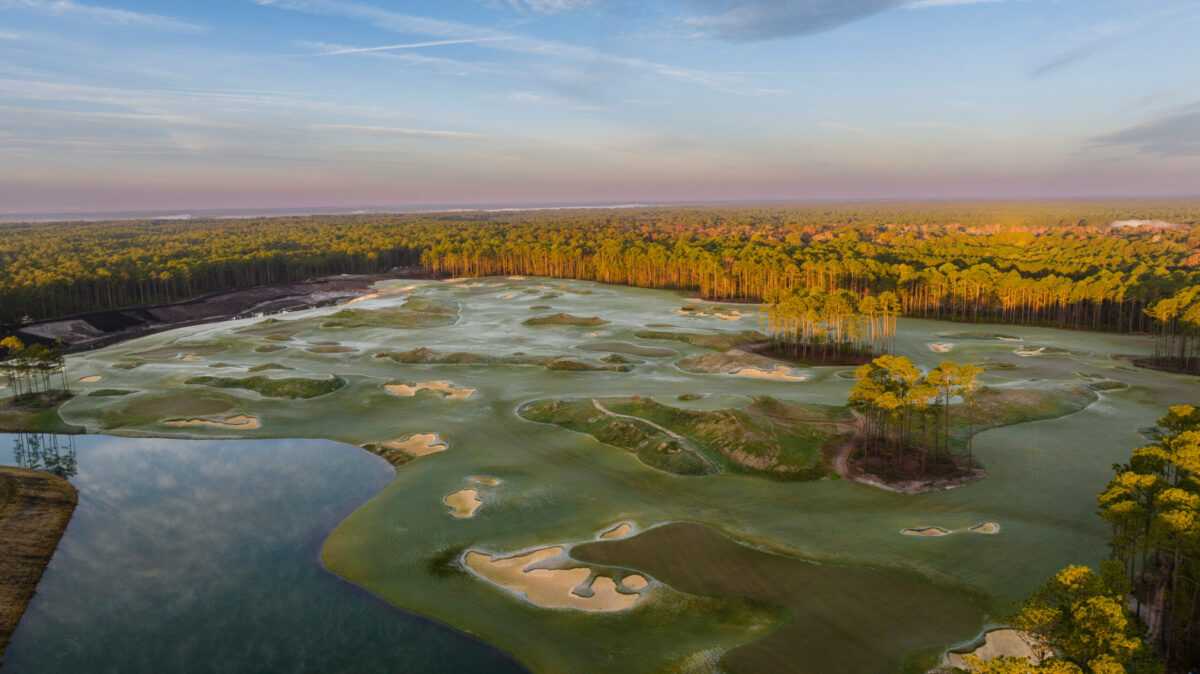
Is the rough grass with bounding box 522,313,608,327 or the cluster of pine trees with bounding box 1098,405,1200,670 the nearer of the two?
the cluster of pine trees with bounding box 1098,405,1200,670

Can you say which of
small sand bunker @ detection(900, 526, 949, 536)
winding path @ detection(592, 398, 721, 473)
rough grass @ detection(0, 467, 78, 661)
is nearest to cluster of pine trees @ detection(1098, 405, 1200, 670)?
small sand bunker @ detection(900, 526, 949, 536)

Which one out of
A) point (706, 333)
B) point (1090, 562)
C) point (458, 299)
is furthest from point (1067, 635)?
point (458, 299)

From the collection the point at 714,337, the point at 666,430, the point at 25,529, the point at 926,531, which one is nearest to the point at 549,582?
the point at 926,531

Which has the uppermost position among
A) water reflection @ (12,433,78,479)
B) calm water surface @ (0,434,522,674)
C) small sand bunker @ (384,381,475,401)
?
small sand bunker @ (384,381,475,401)

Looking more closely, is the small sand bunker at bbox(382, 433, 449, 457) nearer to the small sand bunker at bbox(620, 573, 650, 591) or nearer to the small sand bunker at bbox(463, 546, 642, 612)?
the small sand bunker at bbox(463, 546, 642, 612)

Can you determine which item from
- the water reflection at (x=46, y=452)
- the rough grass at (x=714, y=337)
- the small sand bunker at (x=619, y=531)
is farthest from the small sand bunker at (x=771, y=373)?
the water reflection at (x=46, y=452)

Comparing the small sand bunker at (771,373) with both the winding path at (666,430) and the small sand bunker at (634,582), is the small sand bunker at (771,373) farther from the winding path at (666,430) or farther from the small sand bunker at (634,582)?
the small sand bunker at (634,582)

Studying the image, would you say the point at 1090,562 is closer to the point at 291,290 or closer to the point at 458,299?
the point at 458,299
